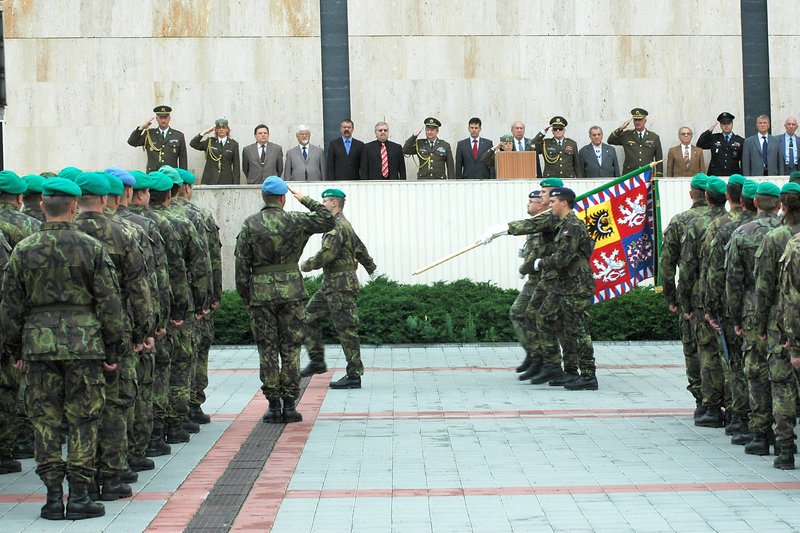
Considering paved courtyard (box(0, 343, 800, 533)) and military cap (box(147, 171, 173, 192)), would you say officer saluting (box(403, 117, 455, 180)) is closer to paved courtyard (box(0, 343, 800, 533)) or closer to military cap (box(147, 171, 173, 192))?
paved courtyard (box(0, 343, 800, 533))

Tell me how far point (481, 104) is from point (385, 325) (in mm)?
7280

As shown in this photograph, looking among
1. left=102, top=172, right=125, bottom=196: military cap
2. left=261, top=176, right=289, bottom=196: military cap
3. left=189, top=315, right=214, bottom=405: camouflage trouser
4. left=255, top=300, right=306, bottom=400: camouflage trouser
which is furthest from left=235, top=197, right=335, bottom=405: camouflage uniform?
left=102, top=172, right=125, bottom=196: military cap

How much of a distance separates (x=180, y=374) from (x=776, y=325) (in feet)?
16.2

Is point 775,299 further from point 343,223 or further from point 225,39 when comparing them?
point 225,39

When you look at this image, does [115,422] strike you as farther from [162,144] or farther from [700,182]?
[162,144]

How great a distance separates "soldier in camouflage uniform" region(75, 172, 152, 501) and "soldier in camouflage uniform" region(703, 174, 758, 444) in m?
→ 4.70

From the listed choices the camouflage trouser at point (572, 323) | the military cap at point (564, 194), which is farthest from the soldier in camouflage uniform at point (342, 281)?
the military cap at point (564, 194)

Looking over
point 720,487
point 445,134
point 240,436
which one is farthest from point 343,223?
point 445,134

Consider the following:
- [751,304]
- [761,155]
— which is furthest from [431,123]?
[751,304]

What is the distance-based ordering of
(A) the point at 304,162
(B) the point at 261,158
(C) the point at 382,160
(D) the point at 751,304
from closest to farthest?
(D) the point at 751,304 < (C) the point at 382,160 < (A) the point at 304,162 < (B) the point at 261,158

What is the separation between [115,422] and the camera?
906 centimetres

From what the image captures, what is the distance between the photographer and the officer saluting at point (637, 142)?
976 inches

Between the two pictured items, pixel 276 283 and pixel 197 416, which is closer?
pixel 276 283

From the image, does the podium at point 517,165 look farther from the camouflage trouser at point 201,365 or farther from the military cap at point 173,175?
the military cap at point 173,175
